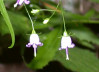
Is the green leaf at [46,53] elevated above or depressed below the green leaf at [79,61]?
above

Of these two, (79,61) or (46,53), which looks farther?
(79,61)

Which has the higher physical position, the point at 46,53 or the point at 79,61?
the point at 46,53

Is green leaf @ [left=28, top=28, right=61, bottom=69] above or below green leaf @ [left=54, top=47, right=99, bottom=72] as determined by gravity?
above

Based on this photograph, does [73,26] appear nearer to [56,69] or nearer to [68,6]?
[56,69]
